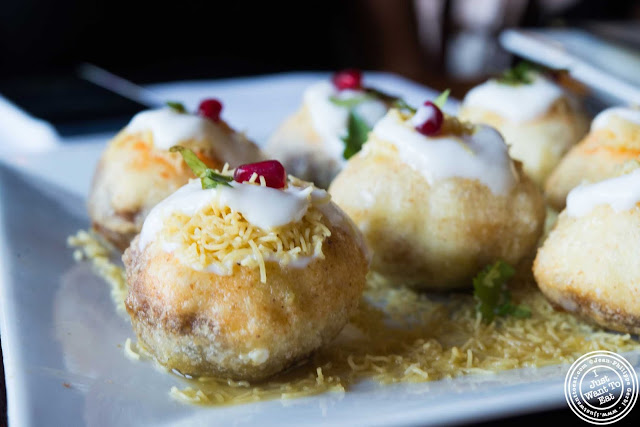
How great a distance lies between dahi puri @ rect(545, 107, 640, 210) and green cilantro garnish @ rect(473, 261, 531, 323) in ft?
1.74

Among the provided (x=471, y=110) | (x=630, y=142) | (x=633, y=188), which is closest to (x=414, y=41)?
(x=471, y=110)

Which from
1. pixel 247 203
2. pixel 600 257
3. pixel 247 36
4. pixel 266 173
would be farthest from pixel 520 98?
pixel 247 36

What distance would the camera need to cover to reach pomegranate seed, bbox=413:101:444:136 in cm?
228

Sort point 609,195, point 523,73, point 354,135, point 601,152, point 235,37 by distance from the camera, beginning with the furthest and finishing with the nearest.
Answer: point 235,37 < point 523,73 < point 354,135 < point 601,152 < point 609,195

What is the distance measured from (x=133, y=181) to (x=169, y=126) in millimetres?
221

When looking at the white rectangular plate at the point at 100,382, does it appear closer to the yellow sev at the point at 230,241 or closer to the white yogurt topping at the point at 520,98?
the yellow sev at the point at 230,241

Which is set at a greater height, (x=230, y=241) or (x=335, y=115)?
(x=230, y=241)

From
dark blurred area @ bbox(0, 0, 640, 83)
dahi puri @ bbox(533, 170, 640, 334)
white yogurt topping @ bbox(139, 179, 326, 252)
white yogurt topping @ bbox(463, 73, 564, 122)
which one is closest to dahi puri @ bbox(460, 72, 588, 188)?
white yogurt topping @ bbox(463, 73, 564, 122)

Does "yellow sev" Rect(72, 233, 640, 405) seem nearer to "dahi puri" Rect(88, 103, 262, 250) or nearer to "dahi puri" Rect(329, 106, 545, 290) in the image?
"dahi puri" Rect(329, 106, 545, 290)

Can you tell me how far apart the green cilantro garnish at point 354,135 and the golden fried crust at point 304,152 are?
9cm

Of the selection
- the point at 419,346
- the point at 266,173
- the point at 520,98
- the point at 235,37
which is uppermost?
the point at 266,173

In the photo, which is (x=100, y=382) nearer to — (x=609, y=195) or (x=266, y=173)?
(x=266, y=173)

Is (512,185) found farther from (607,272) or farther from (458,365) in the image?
(458,365)

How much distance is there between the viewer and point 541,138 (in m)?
2.97
